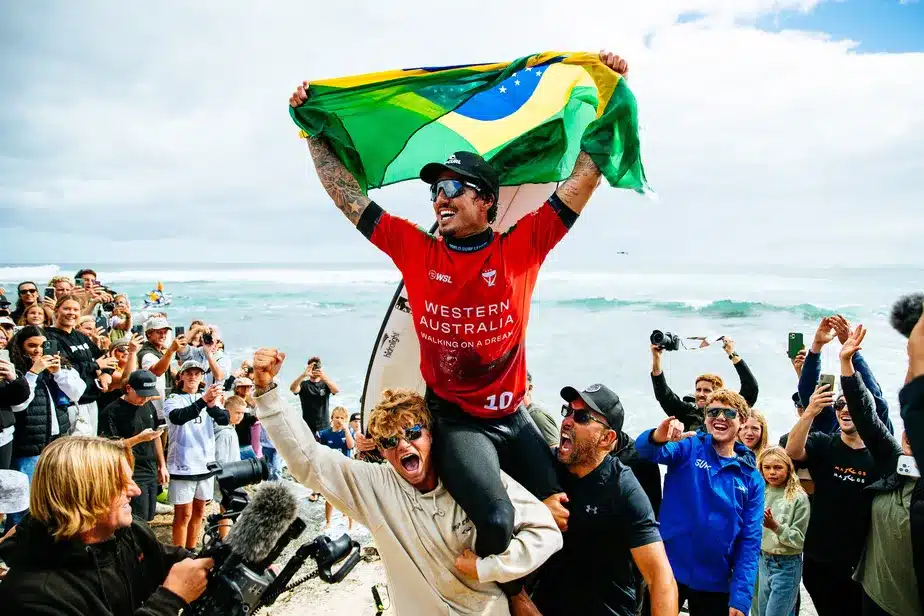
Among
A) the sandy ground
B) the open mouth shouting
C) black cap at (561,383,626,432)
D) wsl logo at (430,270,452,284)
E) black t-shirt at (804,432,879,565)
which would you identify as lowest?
the sandy ground

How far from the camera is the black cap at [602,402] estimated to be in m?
2.98

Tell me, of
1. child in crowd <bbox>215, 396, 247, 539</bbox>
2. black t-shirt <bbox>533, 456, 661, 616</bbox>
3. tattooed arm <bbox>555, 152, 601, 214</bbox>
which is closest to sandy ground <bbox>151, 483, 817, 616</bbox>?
child in crowd <bbox>215, 396, 247, 539</bbox>

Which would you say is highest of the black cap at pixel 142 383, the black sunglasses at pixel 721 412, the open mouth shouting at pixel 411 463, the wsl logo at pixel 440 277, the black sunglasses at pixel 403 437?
the wsl logo at pixel 440 277


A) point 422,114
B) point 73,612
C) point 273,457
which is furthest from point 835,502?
point 273,457

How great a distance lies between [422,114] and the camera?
336 centimetres

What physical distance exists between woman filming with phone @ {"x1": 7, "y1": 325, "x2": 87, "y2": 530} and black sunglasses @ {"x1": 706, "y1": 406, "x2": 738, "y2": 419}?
534cm

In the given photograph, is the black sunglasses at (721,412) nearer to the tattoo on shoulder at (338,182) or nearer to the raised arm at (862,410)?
the raised arm at (862,410)

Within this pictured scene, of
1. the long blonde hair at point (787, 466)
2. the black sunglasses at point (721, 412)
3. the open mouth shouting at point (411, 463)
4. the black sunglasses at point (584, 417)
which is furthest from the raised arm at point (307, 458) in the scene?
the long blonde hair at point (787, 466)

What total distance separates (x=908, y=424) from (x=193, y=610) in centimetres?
238

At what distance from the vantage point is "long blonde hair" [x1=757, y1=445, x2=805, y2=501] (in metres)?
4.79

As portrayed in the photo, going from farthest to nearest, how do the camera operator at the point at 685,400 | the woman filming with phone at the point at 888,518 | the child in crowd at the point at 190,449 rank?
the child in crowd at the point at 190,449 < the camera operator at the point at 685,400 < the woman filming with phone at the point at 888,518

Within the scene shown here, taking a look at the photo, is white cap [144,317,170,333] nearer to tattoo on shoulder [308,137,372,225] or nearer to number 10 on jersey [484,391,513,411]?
tattoo on shoulder [308,137,372,225]

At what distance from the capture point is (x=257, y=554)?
2.18 metres

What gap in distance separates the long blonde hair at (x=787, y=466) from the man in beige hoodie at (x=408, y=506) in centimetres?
302
